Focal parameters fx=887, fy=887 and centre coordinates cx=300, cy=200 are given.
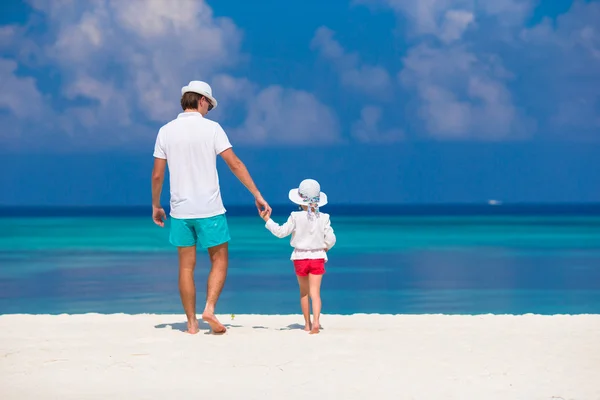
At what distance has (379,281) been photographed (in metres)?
17.9

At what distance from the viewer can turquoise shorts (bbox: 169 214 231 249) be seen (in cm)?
631

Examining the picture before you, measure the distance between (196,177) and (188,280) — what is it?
0.80 metres

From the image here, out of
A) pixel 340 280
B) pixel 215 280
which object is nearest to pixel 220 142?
pixel 215 280

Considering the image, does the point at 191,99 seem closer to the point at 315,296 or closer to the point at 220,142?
the point at 220,142
